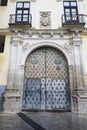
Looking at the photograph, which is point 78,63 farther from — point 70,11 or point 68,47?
point 70,11

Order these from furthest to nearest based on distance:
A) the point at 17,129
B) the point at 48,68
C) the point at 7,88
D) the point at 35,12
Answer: the point at 35,12 → the point at 48,68 → the point at 7,88 → the point at 17,129

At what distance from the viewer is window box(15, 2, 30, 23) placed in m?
12.0

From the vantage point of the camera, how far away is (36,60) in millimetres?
11445

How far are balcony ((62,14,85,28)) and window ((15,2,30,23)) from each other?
2902 mm

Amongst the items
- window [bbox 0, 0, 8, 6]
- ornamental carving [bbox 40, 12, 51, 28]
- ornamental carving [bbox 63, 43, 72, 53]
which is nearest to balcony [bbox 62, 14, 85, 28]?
ornamental carving [bbox 40, 12, 51, 28]

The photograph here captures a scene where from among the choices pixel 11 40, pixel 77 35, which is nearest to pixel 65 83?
pixel 77 35

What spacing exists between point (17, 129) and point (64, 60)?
295 inches

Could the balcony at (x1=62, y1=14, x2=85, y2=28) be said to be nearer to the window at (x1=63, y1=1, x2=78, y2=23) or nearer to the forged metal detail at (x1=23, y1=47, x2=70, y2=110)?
the window at (x1=63, y1=1, x2=78, y2=23)

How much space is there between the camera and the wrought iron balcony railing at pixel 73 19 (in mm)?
11344

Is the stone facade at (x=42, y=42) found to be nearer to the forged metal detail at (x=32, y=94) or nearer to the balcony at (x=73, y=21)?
the balcony at (x=73, y=21)

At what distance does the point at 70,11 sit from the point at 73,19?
92 cm

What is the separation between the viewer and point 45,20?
1206 cm

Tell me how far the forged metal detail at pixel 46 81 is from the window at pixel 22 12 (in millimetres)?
2707

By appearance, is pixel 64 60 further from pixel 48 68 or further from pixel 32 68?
pixel 32 68
